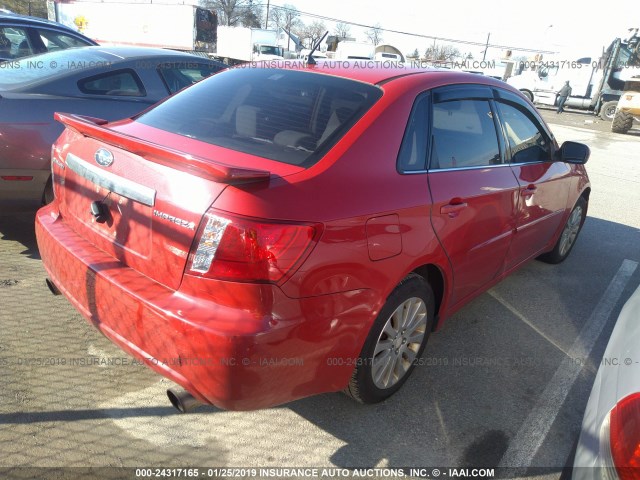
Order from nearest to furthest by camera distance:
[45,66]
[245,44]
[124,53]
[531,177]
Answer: [531,177]
[45,66]
[124,53]
[245,44]

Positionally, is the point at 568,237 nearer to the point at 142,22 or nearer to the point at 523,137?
the point at 523,137

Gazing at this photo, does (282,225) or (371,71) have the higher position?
(371,71)

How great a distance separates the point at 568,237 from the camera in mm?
4914

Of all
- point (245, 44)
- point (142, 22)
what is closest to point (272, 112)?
point (142, 22)

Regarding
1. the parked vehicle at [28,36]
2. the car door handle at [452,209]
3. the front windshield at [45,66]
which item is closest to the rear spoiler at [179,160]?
the car door handle at [452,209]

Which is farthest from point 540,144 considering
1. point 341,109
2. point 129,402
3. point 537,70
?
point 537,70

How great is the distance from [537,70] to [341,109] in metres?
28.0

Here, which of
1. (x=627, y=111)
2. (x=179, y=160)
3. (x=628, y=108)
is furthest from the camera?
(x=627, y=111)

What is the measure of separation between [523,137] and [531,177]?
33cm

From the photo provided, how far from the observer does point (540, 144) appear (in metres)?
3.95

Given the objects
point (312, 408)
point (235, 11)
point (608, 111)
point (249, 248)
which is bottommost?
point (608, 111)

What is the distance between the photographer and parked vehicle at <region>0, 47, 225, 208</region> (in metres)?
3.66

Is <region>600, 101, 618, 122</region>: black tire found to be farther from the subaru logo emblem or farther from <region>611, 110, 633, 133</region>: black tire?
the subaru logo emblem

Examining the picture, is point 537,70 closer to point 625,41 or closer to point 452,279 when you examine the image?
point 625,41
